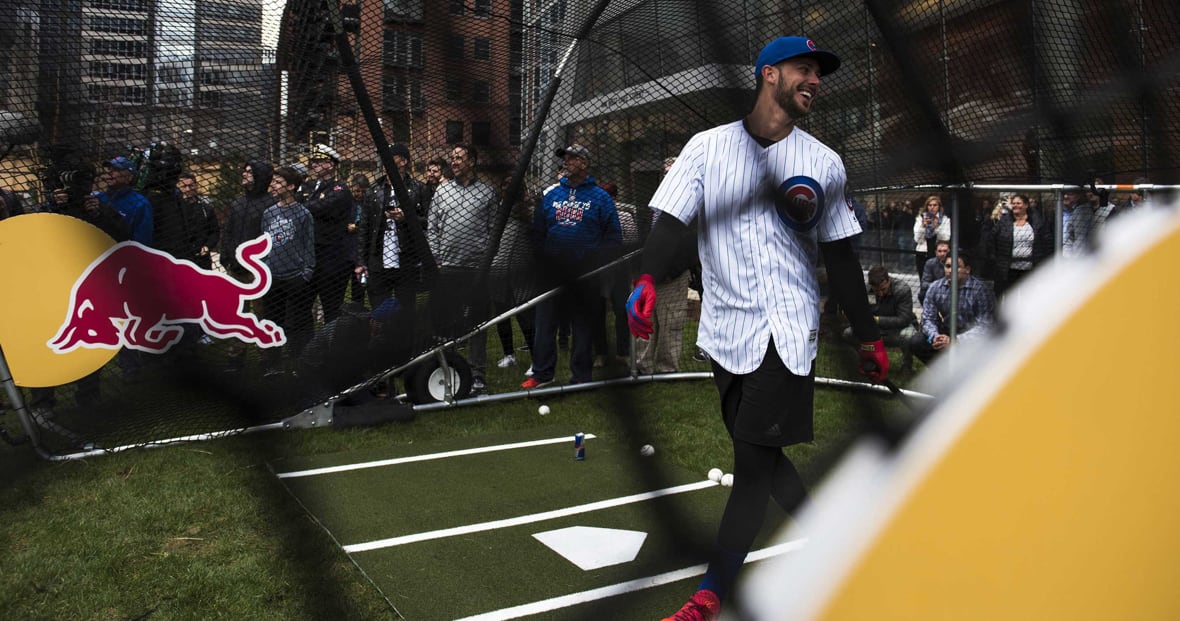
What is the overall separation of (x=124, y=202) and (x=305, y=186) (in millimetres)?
476

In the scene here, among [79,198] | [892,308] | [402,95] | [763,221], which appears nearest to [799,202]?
[763,221]

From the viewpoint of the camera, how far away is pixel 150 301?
72.2 inches

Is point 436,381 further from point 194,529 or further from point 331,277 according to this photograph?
point 331,277

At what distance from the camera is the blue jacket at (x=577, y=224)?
2829mm

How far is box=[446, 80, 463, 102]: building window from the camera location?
7.12ft

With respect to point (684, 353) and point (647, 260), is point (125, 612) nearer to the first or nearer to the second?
point (647, 260)

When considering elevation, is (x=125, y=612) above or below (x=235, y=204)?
below

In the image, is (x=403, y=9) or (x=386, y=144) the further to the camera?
(x=386, y=144)

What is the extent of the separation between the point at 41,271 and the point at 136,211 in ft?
0.69

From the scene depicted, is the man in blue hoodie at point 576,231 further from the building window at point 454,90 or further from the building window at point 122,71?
the building window at point 122,71

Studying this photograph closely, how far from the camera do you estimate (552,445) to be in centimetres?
563

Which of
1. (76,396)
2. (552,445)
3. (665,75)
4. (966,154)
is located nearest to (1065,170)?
(966,154)

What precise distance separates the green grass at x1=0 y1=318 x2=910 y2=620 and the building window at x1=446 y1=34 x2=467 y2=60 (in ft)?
3.43

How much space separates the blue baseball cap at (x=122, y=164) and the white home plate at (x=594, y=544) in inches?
95.4
